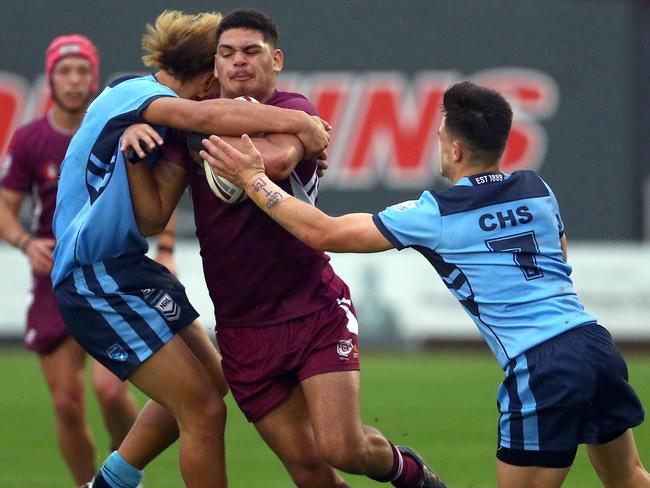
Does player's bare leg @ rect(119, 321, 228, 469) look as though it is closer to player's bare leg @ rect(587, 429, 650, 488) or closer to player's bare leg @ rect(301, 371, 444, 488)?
player's bare leg @ rect(301, 371, 444, 488)

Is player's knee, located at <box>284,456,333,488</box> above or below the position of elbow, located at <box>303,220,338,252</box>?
below

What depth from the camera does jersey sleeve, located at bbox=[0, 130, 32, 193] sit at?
7.72 metres

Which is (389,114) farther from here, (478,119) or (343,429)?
(478,119)

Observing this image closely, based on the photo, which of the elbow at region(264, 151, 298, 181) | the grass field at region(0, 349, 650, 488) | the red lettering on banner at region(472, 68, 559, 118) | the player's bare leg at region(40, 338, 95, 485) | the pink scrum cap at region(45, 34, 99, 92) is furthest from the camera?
the red lettering on banner at region(472, 68, 559, 118)

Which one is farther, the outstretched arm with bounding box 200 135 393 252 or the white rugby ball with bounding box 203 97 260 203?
the white rugby ball with bounding box 203 97 260 203

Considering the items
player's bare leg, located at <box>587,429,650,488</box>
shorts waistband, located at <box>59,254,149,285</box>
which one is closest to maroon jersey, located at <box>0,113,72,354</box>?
shorts waistband, located at <box>59,254,149,285</box>

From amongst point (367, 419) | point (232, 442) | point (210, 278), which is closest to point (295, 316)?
point (210, 278)

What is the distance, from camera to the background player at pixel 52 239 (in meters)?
7.16

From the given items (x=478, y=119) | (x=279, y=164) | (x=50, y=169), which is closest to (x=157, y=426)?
(x=279, y=164)

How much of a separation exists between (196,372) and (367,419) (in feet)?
17.7

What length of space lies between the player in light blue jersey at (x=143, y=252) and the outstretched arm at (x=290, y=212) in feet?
0.44

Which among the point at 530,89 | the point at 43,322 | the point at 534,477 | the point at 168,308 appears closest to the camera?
the point at 534,477

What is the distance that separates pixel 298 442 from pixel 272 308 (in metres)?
0.62

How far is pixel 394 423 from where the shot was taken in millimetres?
10711
